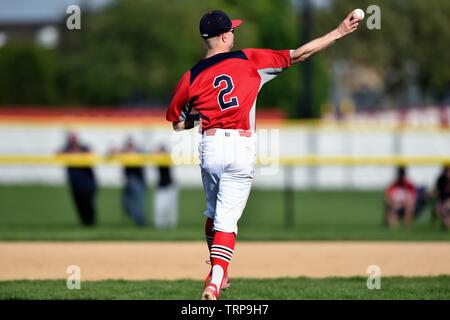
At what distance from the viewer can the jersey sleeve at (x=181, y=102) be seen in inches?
285

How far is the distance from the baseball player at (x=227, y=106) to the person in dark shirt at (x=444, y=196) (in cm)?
1111

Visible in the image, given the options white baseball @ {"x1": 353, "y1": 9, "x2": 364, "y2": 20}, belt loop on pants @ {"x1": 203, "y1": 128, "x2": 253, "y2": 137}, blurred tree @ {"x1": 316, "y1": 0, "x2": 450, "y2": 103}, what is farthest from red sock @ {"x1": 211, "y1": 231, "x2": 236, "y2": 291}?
blurred tree @ {"x1": 316, "y1": 0, "x2": 450, "y2": 103}

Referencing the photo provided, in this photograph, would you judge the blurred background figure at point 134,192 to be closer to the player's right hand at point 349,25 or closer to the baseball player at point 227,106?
the baseball player at point 227,106

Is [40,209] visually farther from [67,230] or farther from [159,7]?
[159,7]

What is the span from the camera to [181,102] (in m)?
7.28

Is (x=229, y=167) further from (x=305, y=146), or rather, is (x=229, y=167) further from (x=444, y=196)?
(x=305, y=146)

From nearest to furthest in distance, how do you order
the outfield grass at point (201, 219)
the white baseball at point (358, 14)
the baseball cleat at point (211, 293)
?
the baseball cleat at point (211, 293) < the white baseball at point (358, 14) < the outfield grass at point (201, 219)

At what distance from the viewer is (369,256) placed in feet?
40.9

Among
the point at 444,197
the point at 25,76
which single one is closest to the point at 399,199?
the point at 444,197

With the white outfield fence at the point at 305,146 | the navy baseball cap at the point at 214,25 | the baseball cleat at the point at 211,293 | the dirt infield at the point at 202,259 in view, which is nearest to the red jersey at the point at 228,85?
the navy baseball cap at the point at 214,25

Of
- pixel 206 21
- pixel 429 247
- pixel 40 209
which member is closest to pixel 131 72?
pixel 40 209

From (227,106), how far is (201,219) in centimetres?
1381

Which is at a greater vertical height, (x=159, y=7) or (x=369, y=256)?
(x=159, y=7)

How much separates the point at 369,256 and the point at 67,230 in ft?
21.5
